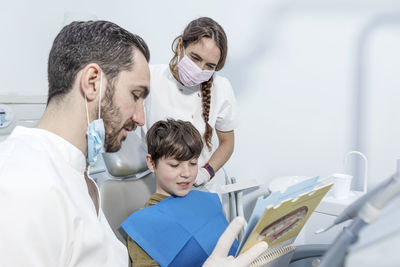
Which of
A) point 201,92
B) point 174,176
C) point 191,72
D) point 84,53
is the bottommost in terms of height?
point 174,176

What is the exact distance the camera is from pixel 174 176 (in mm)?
1281

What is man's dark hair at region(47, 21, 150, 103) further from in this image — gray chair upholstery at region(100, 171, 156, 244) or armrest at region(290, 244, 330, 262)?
armrest at region(290, 244, 330, 262)

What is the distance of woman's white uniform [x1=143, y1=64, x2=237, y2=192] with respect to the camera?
5.05 feet

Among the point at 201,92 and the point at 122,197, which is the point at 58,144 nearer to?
the point at 122,197

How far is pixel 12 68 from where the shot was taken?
6.45 ft

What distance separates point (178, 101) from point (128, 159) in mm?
364

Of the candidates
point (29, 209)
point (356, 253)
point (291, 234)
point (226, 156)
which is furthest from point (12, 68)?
point (356, 253)

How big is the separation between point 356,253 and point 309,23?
1645 mm

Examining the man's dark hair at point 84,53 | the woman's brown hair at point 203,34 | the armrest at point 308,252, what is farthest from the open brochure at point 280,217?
the woman's brown hair at point 203,34

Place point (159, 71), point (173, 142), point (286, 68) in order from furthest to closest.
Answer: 1. point (286, 68)
2. point (159, 71)
3. point (173, 142)

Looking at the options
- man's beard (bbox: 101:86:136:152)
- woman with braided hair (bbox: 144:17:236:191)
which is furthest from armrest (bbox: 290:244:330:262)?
man's beard (bbox: 101:86:136:152)

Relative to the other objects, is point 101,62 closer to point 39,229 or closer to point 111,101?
point 111,101

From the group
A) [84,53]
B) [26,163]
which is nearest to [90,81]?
[84,53]

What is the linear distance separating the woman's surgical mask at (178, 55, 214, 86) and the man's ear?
619 millimetres
